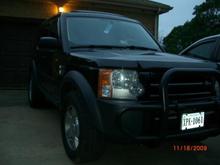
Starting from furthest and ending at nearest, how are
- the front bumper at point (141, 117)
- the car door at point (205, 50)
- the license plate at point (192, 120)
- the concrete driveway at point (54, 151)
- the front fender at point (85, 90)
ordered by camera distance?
the car door at point (205, 50), the concrete driveway at point (54, 151), the license plate at point (192, 120), the front fender at point (85, 90), the front bumper at point (141, 117)

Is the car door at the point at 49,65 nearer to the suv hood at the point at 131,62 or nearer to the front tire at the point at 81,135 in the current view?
the front tire at the point at 81,135

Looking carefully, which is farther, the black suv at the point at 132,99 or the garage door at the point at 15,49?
the garage door at the point at 15,49

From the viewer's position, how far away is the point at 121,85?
11.5ft

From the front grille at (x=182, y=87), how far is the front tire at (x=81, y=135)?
622mm

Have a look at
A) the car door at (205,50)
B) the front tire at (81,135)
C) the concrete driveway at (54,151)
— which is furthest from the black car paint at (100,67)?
the car door at (205,50)

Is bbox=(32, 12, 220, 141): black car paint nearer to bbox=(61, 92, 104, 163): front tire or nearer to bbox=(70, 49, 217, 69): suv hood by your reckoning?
bbox=(70, 49, 217, 69): suv hood

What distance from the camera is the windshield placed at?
4.74 meters

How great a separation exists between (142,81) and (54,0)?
26.9ft

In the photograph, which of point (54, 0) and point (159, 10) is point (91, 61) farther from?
point (159, 10)

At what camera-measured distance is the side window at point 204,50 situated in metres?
5.85

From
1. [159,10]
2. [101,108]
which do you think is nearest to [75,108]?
[101,108]
